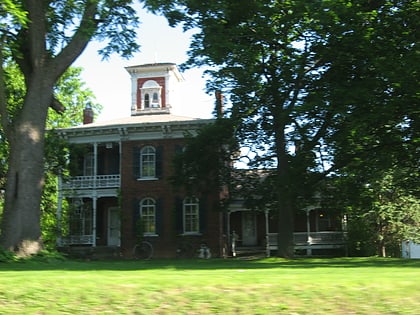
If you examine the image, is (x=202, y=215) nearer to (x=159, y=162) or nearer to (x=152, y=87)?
(x=159, y=162)

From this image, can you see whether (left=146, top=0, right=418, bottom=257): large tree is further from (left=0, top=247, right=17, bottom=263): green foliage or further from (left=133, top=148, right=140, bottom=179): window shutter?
(left=133, top=148, right=140, bottom=179): window shutter

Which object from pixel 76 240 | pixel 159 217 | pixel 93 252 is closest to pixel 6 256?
pixel 93 252

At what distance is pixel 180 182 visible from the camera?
25047 mm

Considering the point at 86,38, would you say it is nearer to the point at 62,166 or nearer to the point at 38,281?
the point at 62,166

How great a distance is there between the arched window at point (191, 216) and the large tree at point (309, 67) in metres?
10.8

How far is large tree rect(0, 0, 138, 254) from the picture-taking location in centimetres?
1631

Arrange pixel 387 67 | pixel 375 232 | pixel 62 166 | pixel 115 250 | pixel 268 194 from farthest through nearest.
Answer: pixel 115 250
pixel 375 232
pixel 62 166
pixel 268 194
pixel 387 67

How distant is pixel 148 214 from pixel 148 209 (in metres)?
0.30

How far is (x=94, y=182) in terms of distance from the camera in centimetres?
3394

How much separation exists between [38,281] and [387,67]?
42.2 ft

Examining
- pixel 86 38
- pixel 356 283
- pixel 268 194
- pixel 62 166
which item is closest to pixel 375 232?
pixel 268 194

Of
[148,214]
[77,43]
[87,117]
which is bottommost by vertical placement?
[148,214]

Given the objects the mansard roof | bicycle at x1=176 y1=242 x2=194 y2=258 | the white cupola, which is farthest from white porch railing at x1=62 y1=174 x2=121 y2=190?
the white cupola

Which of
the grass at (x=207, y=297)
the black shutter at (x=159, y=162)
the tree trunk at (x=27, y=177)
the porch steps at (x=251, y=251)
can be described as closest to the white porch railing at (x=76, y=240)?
the black shutter at (x=159, y=162)
